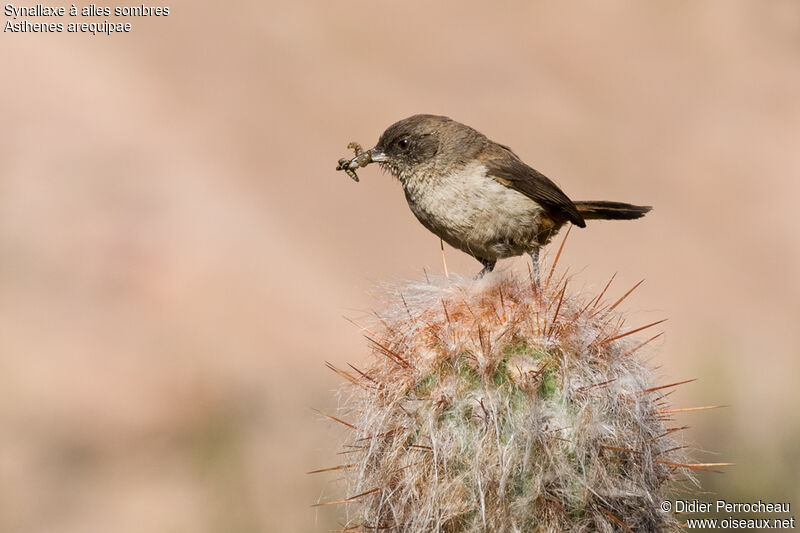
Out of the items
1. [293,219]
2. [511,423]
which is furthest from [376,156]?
[293,219]

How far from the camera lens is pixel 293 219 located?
12531mm

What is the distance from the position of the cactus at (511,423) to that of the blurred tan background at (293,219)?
1502mm

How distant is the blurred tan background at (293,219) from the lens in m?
8.93

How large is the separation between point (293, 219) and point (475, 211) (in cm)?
811

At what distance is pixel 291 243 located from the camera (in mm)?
12211

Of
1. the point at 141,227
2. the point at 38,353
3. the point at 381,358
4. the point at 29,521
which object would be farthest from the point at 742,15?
the point at 381,358

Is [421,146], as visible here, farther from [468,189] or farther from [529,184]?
[529,184]

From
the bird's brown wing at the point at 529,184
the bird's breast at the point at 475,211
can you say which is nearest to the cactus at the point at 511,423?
the bird's breast at the point at 475,211

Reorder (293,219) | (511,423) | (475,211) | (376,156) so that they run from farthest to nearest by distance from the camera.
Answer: (293,219) < (376,156) < (475,211) < (511,423)

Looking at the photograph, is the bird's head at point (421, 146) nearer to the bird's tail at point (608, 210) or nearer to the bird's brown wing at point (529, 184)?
the bird's brown wing at point (529, 184)

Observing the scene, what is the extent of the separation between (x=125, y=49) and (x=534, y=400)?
37.7ft

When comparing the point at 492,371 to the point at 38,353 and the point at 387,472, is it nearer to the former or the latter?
the point at 387,472

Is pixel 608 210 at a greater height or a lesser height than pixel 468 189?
lesser

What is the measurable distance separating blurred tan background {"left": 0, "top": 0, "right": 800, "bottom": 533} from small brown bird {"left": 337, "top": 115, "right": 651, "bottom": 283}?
0.28 m
